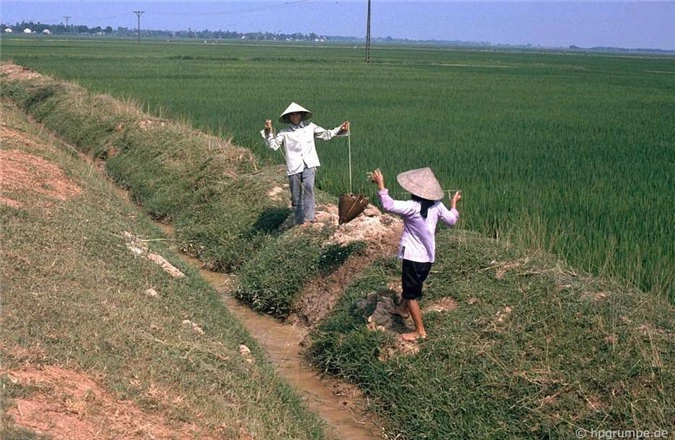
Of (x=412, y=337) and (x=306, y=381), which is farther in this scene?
(x=306, y=381)

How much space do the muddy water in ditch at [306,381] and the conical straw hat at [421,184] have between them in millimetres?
1574

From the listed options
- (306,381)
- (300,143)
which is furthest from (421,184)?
(300,143)

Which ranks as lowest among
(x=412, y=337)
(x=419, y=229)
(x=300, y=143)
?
(x=412, y=337)

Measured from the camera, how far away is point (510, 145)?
1357 cm

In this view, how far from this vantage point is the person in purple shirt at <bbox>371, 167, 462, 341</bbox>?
562 cm

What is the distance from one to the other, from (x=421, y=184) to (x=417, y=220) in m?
0.25

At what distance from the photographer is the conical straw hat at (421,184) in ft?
18.4

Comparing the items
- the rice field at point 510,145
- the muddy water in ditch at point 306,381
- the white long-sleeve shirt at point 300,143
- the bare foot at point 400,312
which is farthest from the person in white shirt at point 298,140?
the bare foot at point 400,312

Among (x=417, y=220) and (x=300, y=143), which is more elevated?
(x=300, y=143)

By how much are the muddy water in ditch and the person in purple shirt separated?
2.70 ft

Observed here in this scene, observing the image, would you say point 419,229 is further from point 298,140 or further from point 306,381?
point 298,140

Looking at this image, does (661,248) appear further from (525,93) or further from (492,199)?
(525,93)

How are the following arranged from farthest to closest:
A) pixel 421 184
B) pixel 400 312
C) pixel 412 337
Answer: pixel 400 312
pixel 412 337
pixel 421 184

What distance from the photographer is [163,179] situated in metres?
12.1
